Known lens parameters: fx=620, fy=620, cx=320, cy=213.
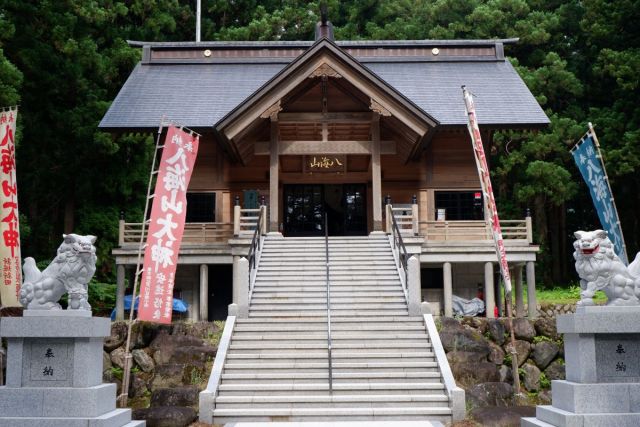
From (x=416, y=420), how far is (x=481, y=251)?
28.4 feet

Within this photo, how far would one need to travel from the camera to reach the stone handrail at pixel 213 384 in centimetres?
1079

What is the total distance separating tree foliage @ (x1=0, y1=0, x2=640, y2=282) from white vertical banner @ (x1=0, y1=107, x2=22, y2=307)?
7464 millimetres

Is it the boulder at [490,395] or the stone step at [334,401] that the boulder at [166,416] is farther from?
the boulder at [490,395]

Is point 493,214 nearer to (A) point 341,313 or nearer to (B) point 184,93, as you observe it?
(A) point 341,313

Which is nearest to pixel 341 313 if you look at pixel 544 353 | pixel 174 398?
pixel 174 398

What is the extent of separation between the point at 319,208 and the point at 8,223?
39.2 ft

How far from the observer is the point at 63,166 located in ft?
84.0

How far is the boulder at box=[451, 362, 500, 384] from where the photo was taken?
12.2 m

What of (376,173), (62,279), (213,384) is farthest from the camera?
(376,173)

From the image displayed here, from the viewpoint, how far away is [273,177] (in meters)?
19.3

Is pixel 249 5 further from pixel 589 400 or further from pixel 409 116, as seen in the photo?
pixel 589 400

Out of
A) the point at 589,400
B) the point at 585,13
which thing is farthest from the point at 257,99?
the point at 585,13

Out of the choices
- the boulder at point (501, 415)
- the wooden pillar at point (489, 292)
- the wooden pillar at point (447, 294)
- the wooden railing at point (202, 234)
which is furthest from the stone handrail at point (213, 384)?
the wooden pillar at point (489, 292)

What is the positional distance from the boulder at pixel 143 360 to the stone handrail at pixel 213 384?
78.0 inches
